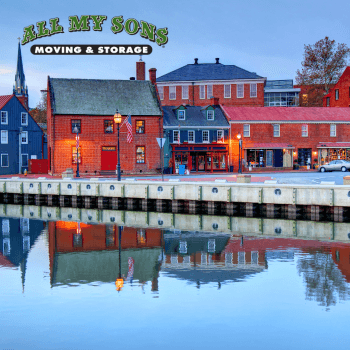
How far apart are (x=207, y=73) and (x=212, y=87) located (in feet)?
8.79

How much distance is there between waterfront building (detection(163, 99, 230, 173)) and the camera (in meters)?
61.2

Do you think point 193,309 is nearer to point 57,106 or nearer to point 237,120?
point 57,106

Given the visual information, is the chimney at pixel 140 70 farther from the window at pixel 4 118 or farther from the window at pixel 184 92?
the window at pixel 4 118

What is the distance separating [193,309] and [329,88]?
3045 inches

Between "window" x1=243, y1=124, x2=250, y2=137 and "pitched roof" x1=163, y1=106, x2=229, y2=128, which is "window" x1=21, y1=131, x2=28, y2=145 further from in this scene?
"window" x1=243, y1=124, x2=250, y2=137

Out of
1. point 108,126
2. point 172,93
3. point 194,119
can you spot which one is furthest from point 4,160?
point 172,93

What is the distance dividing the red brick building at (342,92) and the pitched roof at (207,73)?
12.5 m

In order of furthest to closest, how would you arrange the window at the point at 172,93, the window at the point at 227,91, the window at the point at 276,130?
the window at the point at 172,93, the window at the point at 227,91, the window at the point at 276,130

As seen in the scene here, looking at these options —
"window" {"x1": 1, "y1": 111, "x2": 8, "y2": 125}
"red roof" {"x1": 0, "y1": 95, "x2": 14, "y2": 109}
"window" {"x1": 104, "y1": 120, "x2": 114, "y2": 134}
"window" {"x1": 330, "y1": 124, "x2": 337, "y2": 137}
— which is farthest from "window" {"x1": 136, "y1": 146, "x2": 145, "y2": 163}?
"window" {"x1": 330, "y1": 124, "x2": 337, "y2": 137}

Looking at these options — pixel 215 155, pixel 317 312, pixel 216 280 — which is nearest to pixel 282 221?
pixel 216 280

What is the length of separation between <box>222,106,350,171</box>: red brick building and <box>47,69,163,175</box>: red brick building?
36.0 ft

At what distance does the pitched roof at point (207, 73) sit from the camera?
255 ft

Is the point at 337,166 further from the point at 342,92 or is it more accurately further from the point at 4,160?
the point at 4,160

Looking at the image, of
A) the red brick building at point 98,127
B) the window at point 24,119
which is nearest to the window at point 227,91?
the red brick building at point 98,127
